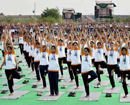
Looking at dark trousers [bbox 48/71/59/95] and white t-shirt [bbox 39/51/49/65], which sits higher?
white t-shirt [bbox 39/51/49/65]

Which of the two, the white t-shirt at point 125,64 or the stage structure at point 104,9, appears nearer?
the white t-shirt at point 125,64

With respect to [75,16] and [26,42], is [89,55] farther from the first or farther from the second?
[75,16]

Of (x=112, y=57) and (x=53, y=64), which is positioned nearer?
(x=53, y=64)

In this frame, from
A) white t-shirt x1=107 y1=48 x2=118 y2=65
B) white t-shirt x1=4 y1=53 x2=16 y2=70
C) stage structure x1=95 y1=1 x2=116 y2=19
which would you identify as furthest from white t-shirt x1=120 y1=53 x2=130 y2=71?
stage structure x1=95 y1=1 x2=116 y2=19

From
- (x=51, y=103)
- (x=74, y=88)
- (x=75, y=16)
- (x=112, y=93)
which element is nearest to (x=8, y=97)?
(x=51, y=103)

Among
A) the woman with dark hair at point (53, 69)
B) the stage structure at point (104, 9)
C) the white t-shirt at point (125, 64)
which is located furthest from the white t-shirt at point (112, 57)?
the stage structure at point (104, 9)

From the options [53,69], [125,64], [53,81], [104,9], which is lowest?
[53,81]

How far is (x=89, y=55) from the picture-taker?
1394 cm

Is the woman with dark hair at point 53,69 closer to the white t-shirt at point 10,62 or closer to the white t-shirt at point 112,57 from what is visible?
the white t-shirt at point 10,62

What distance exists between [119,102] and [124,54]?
1.75 metres

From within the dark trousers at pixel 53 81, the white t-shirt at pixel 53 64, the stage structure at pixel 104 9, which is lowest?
the dark trousers at pixel 53 81

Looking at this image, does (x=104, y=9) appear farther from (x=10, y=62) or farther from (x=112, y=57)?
(x=10, y=62)

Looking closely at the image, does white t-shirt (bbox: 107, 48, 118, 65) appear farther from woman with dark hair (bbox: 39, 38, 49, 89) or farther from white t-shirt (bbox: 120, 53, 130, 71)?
woman with dark hair (bbox: 39, 38, 49, 89)

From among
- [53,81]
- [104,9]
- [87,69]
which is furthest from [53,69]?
[104,9]
